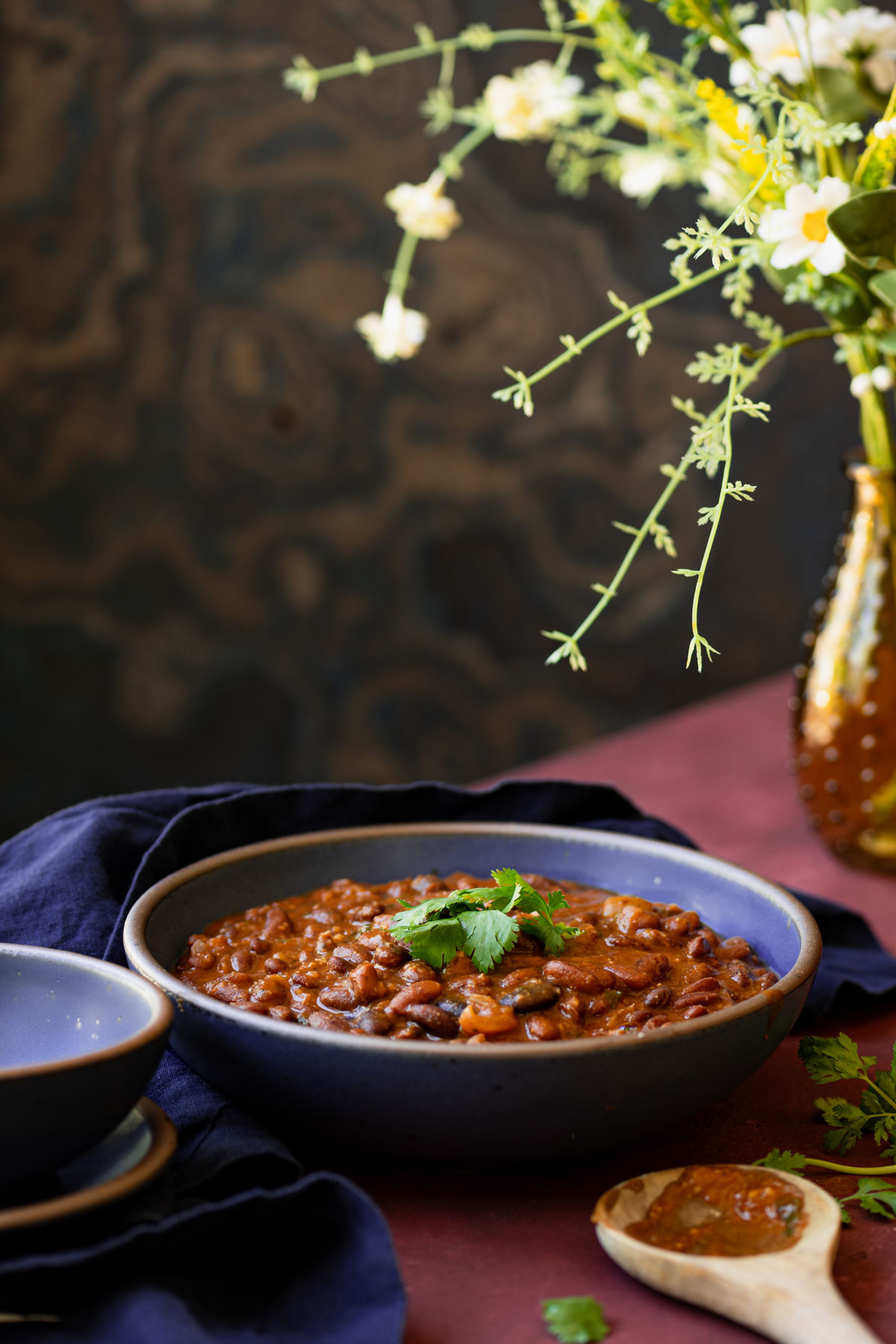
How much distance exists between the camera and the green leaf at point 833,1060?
3.46 feet

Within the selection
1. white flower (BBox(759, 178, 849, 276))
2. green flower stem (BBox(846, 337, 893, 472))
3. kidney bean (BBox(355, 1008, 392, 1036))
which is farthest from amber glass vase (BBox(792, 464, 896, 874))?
kidney bean (BBox(355, 1008, 392, 1036))

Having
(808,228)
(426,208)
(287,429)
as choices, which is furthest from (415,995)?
(287,429)

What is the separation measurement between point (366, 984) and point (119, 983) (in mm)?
180

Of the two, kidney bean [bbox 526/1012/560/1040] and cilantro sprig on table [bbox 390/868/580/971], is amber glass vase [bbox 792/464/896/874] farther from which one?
kidney bean [bbox 526/1012/560/1040]

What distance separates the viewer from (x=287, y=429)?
9.97 feet

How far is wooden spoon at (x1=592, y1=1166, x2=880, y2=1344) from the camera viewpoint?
75 centimetres

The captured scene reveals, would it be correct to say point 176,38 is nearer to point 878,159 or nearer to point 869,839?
point 878,159

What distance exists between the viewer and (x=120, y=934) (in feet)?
3.84

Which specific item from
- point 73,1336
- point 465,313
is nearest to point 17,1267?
point 73,1336

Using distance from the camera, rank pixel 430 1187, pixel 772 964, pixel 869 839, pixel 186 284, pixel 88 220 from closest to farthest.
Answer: pixel 430 1187
pixel 772 964
pixel 869 839
pixel 88 220
pixel 186 284

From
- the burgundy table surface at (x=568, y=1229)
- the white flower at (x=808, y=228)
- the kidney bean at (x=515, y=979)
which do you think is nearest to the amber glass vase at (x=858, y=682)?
the burgundy table surface at (x=568, y=1229)

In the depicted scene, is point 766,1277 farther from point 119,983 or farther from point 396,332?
point 396,332

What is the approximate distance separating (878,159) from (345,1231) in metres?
1.01

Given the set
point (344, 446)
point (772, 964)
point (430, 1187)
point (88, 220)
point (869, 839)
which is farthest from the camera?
point (344, 446)
